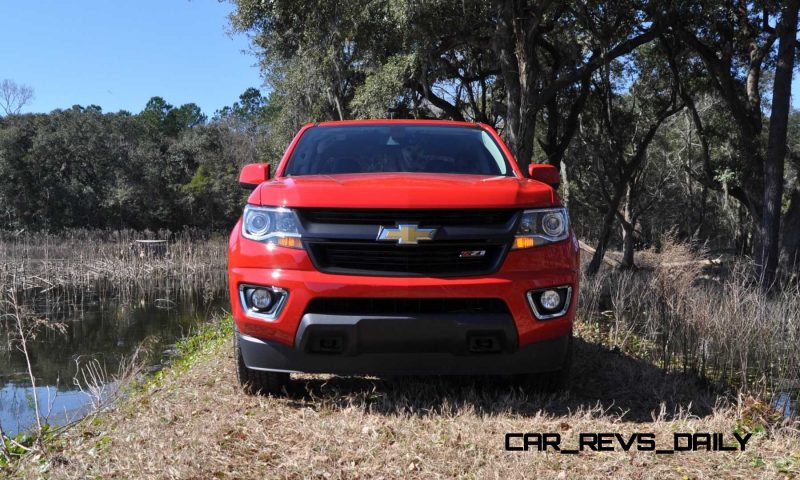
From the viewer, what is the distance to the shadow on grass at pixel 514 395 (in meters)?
4.26

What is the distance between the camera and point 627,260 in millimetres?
22625

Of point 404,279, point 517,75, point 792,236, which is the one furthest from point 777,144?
point 404,279

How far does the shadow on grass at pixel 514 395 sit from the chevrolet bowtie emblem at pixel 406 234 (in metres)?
1.07

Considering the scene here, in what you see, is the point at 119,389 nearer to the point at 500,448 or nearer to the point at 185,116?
the point at 500,448

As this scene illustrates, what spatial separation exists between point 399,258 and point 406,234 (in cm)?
15

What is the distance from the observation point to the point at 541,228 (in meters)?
4.00

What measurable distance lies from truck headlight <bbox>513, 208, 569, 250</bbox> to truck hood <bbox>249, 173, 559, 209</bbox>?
60 millimetres

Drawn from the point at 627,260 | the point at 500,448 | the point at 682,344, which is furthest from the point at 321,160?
the point at 627,260

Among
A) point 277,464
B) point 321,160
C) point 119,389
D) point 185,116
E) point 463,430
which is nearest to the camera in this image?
point 277,464

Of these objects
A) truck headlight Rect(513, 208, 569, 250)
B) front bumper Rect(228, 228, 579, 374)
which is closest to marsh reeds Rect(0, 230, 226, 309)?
front bumper Rect(228, 228, 579, 374)

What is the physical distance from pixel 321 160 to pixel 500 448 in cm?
253

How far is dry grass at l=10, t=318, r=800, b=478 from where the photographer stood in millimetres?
3354

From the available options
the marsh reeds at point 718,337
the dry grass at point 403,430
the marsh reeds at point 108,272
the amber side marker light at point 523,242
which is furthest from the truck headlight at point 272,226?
the marsh reeds at point 108,272

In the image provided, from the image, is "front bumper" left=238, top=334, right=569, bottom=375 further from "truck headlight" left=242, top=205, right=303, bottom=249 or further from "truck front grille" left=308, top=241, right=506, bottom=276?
"truck headlight" left=242, top=205, right=303, bottom=249
